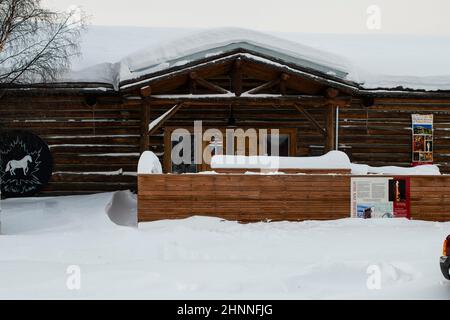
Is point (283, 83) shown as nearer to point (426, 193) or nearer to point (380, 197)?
point (380, 197)

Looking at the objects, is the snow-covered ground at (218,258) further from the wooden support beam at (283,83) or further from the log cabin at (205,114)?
the wooden support beam at (283,83)

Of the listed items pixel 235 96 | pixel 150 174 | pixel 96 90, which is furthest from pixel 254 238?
pixel 96 90

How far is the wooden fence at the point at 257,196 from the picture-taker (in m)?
11.5

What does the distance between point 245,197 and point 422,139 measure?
29.3ft

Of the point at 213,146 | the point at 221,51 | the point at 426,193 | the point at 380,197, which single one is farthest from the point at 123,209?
the point at 426,193

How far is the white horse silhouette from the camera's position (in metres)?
16.8

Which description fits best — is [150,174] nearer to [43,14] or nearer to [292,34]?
[43,14]

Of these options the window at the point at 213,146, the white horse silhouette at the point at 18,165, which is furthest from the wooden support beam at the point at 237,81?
the white horse silhouette at the point at 18,165

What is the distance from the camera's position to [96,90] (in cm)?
1634

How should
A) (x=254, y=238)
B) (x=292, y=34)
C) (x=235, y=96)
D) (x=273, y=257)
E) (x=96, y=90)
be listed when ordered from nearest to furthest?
(x=273, y=257), (x=254, y=238), (x=235, y=96), (x=96, y=90), (x=292, y=34)

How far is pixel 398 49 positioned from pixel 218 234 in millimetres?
14160

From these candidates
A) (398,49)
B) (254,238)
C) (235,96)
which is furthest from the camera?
(398,49)

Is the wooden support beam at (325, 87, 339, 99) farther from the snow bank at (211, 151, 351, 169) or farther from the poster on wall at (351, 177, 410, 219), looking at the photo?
the poster on wall at (351, 177, 410, 219)
